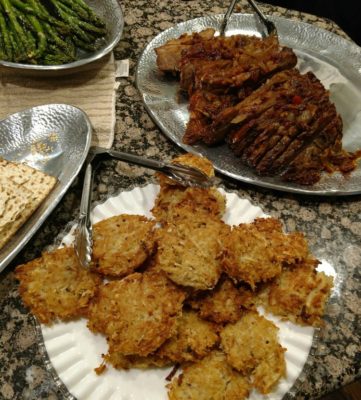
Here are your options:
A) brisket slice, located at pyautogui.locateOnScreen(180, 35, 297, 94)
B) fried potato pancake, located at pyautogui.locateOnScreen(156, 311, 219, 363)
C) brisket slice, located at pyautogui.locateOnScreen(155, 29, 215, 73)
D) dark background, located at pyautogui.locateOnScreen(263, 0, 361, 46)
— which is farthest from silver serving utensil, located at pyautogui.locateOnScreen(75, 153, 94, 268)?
dark background, located at pyautogui.locateOnScreen(263, 0, 361, 46)

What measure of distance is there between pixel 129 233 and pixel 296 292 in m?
0.76

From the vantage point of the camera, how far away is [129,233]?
185cm

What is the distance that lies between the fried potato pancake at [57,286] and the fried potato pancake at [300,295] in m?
0.77

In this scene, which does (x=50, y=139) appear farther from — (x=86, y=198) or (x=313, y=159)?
(x=313, y=159)

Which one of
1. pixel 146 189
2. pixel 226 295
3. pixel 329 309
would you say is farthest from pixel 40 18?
pixel 329 309

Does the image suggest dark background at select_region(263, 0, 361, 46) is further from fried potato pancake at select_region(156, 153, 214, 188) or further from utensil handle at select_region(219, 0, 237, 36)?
fried potato pancake at select_region(156, 153, 214, 188)

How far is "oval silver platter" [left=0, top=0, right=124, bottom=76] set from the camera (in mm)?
2654

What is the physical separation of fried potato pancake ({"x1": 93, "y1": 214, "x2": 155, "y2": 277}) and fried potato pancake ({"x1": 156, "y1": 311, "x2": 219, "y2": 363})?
33 cm

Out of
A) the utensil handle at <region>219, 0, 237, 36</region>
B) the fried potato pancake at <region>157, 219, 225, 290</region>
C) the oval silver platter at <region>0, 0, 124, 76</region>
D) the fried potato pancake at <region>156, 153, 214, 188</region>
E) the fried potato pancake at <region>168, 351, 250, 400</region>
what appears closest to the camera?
the fried potato pancake at <region>168, 351, 250, 400</region>

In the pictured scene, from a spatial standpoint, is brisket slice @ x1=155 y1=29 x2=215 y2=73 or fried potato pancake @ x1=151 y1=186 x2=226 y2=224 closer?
fried potato pancake @ x1=151 y1=186 x2=226 y2=224

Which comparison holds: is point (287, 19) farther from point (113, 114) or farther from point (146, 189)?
point (146, 189)

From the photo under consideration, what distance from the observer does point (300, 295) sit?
1.72 m

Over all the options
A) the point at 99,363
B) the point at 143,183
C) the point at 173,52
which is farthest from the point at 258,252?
the point at 173,52

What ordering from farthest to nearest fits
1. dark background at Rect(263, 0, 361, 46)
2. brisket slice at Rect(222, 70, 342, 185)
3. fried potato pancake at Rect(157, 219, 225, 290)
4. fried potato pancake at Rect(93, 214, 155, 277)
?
dark background at Rect(263, 0, 361, 46) → brisket slice at Rect(222, 70, 342, 185) → fried potato pancake at Rect(93, 214, 155, 277) → fried potato pancake at Rect(157, 219, 225, 290)
